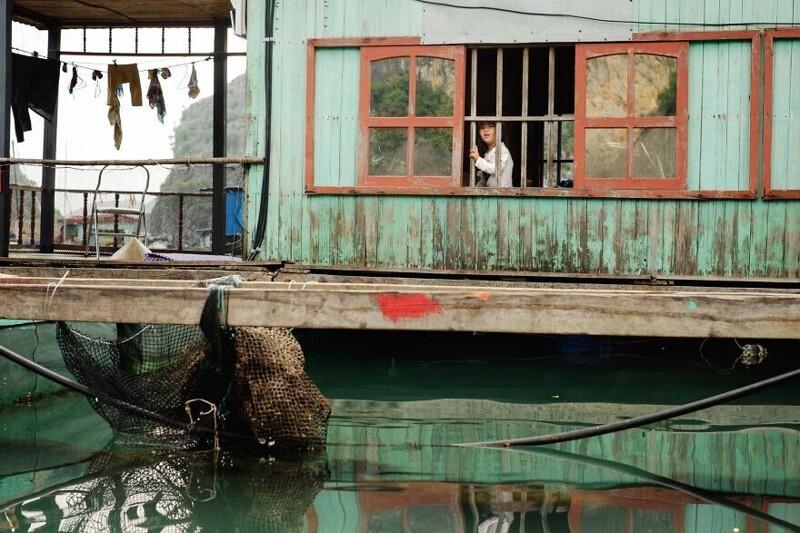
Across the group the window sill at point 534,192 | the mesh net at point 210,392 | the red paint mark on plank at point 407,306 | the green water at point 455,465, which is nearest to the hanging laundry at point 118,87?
the window sill at point 534,192

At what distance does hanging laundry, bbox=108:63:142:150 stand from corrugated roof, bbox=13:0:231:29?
957 mm

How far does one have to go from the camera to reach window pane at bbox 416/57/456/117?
346 inches

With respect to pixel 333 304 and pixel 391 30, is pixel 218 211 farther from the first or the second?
pixel 333 304

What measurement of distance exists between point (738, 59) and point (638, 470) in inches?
164

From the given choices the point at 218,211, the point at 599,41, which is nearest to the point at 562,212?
the point at 599,41

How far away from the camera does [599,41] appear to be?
28.3ft

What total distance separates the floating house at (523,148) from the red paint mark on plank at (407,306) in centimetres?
353

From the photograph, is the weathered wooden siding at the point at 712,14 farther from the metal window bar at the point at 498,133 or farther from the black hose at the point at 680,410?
the black hose at the point at 680,410

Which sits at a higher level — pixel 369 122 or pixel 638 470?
pixel 369 122

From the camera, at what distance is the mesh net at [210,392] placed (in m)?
5.97

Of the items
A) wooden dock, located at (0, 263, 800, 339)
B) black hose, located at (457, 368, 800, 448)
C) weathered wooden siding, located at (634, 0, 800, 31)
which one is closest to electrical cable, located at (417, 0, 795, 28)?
weathered wooden siding, located at (634, 0, 800, 31)

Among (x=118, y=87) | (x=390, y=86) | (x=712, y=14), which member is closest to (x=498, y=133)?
(x=390, y=86)

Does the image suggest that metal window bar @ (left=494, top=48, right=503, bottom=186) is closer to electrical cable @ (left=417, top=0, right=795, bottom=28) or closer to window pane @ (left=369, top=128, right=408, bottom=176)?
electrical cable @ (left=417, top=0, right=795, bottom=28)

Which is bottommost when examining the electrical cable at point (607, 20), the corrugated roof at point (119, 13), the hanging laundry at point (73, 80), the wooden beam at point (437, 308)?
the wooden beam at point (437, 308)
